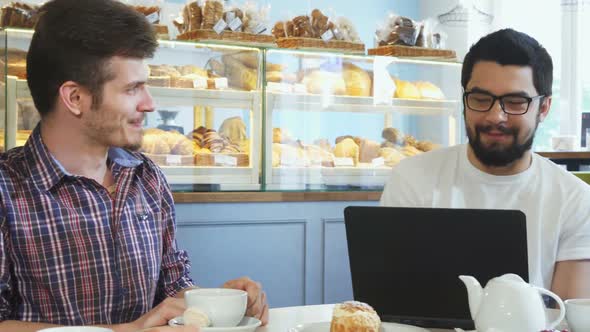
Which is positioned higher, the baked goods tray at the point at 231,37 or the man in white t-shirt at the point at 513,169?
the baked goods tray at the point at 231,37

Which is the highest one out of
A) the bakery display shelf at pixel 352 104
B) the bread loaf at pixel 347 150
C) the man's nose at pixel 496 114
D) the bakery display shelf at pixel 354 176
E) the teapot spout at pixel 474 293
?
the bakery display shelf at pixel 352 104

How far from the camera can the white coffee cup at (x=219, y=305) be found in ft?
4.61

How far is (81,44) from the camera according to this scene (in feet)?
5.70

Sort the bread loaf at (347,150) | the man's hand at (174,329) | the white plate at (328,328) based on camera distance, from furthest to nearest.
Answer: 1. the bread loaf at (347,150)
2. the white plate at (328,328)
3. the man's hand at (174,329)

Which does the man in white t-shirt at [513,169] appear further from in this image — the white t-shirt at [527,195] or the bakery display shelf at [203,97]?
the bakery display shelf at [203,97]

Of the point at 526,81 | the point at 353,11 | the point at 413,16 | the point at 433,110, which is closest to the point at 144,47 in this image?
the point at 526,81

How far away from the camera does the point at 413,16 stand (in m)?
7.56

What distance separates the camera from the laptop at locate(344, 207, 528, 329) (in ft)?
5.00

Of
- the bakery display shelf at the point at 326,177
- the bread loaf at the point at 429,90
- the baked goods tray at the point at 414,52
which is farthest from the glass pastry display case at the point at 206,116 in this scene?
the bread loaf at the point at 429,90

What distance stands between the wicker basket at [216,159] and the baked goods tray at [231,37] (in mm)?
450

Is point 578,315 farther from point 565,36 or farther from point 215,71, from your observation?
point 565,36

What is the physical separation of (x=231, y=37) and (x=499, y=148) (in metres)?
1.60

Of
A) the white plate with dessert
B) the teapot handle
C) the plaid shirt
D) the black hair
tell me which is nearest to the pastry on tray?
the white plate with dessert

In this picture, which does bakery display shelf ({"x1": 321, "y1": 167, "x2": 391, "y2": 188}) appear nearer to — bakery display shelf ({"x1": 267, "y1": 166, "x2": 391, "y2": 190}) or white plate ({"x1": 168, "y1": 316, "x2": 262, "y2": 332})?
bakery display shelf ({"x1": 267, "y1": 166, "x2": 391, "y2": 190})
